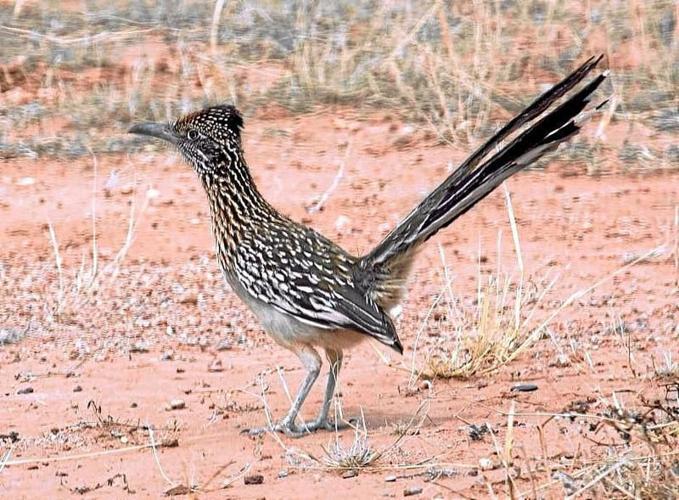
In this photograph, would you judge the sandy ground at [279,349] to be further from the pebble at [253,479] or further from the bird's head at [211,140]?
the bird's head at [211,140]

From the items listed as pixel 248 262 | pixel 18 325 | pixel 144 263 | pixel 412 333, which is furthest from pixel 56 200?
pixel 248 262

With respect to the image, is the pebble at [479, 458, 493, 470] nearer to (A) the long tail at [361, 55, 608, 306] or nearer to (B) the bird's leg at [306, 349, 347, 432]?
(B) the bird's leg at [306, 349, 347, 432]

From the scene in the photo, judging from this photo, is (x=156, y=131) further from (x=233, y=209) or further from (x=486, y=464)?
(x=486, y=464)

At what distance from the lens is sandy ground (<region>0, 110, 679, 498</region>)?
5.83 meters

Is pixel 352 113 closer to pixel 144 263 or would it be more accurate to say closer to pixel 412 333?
pixel 144 263

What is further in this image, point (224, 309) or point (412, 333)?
point (224, 309)

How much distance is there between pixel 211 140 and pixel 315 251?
31.6 inches

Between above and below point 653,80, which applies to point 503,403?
below

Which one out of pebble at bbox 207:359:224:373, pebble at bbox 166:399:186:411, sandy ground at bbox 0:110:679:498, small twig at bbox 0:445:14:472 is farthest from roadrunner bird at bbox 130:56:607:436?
small twig at bbox 0:445:14:472

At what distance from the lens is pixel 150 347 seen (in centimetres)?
815

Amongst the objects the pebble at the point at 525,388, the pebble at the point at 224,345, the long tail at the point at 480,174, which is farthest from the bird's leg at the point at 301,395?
the pebble at the point at 224,345

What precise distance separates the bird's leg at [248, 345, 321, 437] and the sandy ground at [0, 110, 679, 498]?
89mm

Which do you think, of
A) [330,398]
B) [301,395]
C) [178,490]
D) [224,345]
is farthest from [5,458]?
[224,345]

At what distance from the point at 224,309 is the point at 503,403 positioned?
8.41ft
